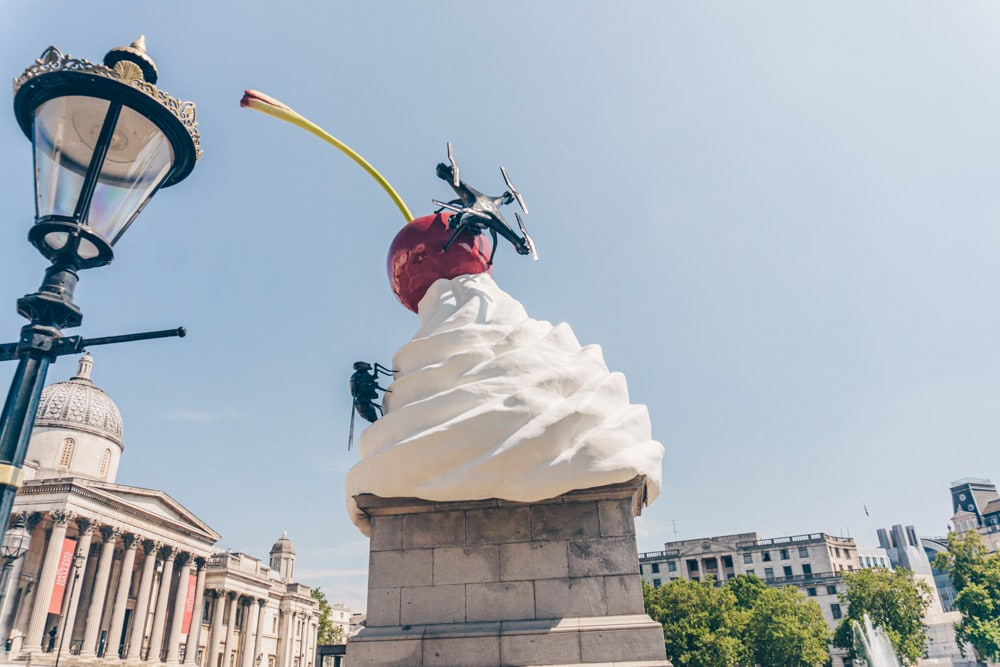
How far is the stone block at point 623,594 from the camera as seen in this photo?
8078mm

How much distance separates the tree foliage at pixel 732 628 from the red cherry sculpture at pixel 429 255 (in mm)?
44729

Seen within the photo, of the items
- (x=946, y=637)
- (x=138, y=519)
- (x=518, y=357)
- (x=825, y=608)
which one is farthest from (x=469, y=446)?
(x=825, y=608)

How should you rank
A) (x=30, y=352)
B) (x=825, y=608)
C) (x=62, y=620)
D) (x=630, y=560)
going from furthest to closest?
(x=825, y=608) → (x=62, y=620) → (x=630, y=560) → (x=30, y=352)

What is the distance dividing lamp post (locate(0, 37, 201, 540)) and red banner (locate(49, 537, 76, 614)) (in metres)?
53.5

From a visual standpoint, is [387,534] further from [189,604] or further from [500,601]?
[189,604]

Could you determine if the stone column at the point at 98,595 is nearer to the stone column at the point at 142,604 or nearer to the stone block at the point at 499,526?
the stone column at the point at 142,604

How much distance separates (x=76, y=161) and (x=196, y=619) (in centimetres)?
6797

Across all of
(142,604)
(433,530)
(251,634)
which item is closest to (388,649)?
(433,530)

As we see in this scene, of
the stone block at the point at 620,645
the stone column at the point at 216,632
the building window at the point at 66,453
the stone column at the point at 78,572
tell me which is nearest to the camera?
the stone block at the point at 620,645

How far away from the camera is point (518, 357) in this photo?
30.7 feet

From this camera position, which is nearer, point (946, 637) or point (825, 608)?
point (946, 637)

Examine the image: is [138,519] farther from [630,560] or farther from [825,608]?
[825,608]

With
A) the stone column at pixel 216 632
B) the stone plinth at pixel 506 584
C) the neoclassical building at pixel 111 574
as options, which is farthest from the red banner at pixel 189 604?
the stone plinth at pixel 506 584

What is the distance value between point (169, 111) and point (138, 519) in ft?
198
